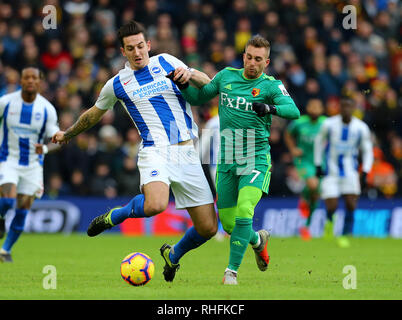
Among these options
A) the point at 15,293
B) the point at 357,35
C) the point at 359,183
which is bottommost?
the point at 15,293

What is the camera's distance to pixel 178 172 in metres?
8.32

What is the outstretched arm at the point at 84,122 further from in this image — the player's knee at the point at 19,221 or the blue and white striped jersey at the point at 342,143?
the blue and white striped jersey at the point at 342,143

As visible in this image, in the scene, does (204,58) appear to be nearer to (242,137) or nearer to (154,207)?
(242,137)

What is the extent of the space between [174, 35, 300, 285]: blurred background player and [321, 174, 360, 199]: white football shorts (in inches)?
269

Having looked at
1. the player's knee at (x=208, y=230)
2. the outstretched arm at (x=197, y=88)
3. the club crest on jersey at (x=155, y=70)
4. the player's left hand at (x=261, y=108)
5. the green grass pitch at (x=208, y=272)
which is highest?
the club crest on jersey at (x=155, y=70)

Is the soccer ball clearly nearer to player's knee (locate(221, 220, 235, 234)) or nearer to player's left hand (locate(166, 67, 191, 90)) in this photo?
player's knee (locate(221, 220, 235, 234))

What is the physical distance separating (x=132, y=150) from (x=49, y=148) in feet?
20.0

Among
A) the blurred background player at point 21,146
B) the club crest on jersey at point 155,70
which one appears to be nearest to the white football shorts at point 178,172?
the club crest on jersey at point 155,70

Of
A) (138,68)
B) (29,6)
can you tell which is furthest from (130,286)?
(29,6)

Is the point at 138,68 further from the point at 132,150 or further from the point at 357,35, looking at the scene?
the point at 357,35

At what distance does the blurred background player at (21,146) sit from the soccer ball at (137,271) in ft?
12.0

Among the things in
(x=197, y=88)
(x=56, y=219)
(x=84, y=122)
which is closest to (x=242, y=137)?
(x=197, y=88)

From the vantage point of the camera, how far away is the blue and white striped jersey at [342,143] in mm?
15123

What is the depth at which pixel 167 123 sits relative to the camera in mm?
8406
